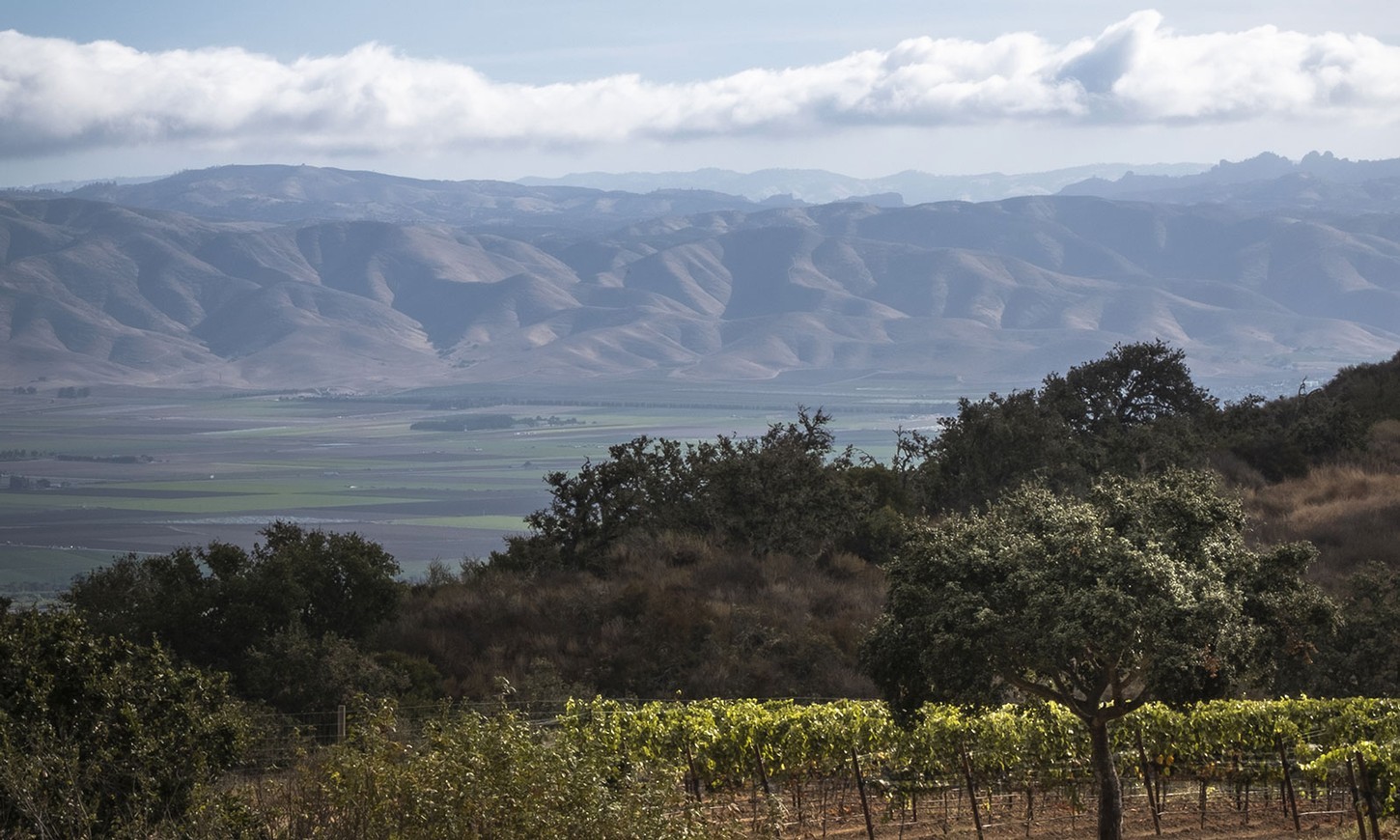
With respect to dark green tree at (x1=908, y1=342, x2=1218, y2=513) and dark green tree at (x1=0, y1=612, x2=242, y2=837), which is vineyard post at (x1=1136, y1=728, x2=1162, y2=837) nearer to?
dark green tree at (x1=0, y1=612, x2=242, y2=837)

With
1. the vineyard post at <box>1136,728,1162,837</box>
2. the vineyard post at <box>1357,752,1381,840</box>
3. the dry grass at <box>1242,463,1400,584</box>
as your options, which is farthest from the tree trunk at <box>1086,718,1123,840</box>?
the dry grass at <box>1242,463,1400,584</box>

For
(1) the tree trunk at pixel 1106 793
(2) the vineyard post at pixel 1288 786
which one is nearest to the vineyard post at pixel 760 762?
(1) the tree trunk at pixel 1106 793

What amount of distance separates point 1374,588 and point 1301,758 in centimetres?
792

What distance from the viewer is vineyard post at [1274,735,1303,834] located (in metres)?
17.0

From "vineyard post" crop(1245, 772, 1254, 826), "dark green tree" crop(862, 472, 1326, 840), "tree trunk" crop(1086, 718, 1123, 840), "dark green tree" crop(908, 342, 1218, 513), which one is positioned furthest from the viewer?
"dark green tree" crop(908, 342, 1218, 513)

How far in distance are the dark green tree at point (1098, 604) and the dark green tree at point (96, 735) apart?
262 inches

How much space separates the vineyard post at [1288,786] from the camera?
55.8 ft

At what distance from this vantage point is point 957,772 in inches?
710

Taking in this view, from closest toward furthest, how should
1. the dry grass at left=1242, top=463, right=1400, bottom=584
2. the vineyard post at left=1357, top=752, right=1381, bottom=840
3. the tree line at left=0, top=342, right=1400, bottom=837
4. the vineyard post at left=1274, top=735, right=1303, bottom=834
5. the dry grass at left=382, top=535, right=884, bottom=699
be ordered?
the tree line at left=0, top=342, right=1400, bottom=837 < the vineyard post at left=1357, top=752, right=1381, bottom=840 < the vineyard post at left=1274, top=735, right=1303, bottom=834 < the dry grass at left=382, top=535, right=884, bottom=699 < the dry grass at left=1242, top=463, right=1400, bottom=584

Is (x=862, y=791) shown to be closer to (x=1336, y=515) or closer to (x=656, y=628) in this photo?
(x=656, y=628)

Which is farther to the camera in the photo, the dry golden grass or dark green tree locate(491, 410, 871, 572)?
dark green tree locate(491, 410, 871, 572)

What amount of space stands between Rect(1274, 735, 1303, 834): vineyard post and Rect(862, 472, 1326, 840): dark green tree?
288 cm

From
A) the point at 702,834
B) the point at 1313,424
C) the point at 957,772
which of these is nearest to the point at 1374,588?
the point at 957,772

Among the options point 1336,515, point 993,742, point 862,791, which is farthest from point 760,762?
point 1336,515
